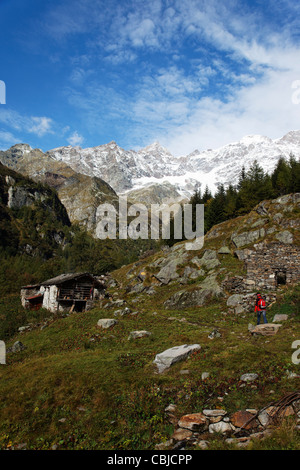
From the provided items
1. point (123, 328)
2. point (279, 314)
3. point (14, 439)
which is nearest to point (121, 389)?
point (14, 439)

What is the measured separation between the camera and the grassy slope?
27.6ft

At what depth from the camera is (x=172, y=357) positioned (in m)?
13.0

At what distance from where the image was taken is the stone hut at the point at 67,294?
Result: 42.4 meters

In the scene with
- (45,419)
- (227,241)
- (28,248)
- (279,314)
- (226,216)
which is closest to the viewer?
(45,419)

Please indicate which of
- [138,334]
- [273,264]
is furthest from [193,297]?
[138,334]

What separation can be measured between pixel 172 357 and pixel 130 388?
299 cm

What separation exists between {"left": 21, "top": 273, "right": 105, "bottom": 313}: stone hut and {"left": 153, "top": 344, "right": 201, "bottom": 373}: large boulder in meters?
28.7

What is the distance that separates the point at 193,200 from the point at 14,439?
90969 millimetres

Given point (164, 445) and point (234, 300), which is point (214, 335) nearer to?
point (234, 300)

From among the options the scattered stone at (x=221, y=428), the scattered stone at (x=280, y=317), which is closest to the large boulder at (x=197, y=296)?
the scattered stone at (x=280, y=317)

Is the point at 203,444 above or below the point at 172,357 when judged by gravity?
above

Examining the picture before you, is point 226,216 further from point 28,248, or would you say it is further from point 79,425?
point 28,248
